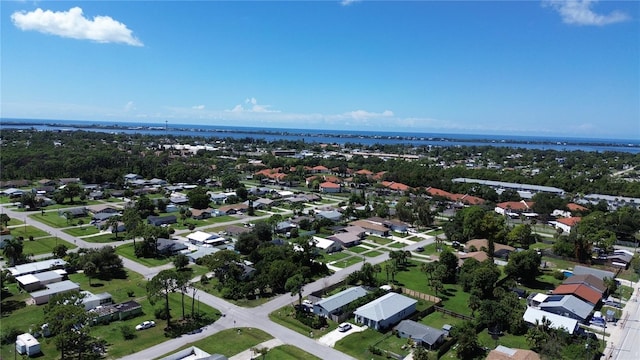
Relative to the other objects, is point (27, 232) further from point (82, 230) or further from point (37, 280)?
point (37, 280)

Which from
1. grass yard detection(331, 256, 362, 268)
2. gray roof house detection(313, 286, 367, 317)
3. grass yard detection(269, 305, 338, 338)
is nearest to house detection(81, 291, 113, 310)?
grass yard detection(269, 305, 338, 338)

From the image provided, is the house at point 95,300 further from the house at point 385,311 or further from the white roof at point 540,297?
the white roof at point 540,297

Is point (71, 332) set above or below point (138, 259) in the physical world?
above

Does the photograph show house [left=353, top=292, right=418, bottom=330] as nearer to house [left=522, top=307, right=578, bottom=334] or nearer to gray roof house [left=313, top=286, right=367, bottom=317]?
gray roof house [left=313, top=286, right=367, bottom=317]

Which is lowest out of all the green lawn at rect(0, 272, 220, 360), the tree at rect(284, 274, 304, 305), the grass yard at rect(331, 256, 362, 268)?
the green lawn at rect(0, 272, 220, 360)

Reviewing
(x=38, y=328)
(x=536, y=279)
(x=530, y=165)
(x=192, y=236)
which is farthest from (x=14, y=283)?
(x=530, y=165)

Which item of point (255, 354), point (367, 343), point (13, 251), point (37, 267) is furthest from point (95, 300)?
point (367, 343)
